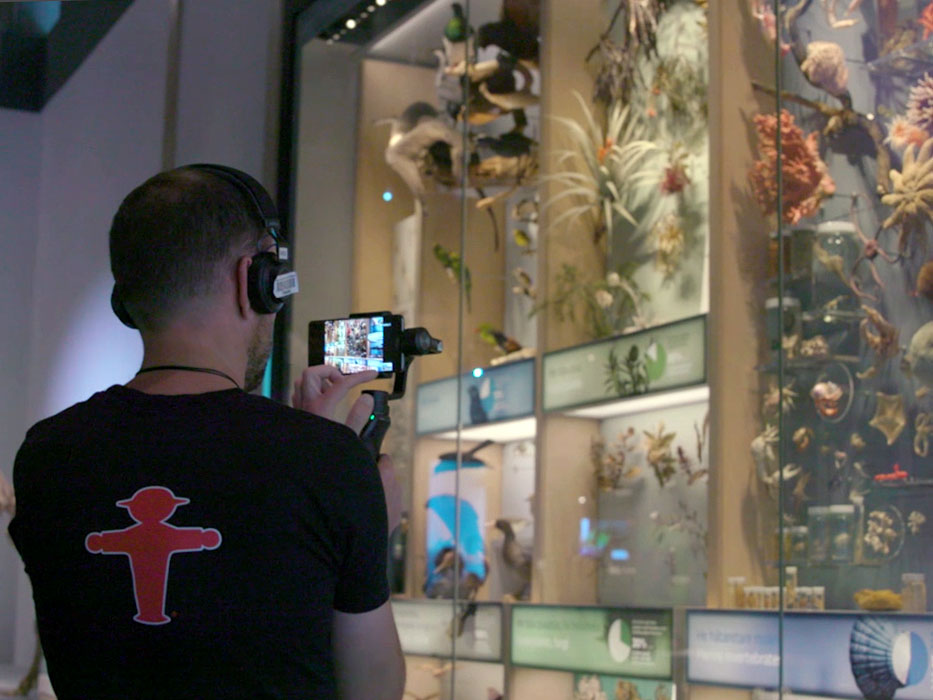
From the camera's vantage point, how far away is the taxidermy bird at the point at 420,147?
15.2 ft

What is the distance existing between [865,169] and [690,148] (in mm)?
791

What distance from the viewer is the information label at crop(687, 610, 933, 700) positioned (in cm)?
274

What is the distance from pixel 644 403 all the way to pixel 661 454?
0.15m

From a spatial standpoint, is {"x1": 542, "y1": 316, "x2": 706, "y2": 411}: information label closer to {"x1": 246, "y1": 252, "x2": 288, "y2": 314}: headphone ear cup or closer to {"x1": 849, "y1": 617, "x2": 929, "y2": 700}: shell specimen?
{"x1": 849, "y1": 617, "x2": 929, "y2": 700}: shell specimen

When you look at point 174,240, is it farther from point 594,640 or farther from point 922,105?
point 594,640

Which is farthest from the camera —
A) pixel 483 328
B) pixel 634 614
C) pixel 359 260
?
pixel 359 260

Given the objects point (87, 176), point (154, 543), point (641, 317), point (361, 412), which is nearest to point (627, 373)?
point (641, 317)

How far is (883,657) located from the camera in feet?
9.15

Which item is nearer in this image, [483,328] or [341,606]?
[341,606]

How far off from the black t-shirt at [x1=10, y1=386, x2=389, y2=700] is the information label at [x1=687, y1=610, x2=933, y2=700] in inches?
71.9

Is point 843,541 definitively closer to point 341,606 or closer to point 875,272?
point 875,272

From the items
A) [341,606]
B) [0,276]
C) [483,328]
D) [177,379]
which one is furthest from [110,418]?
[0,276]

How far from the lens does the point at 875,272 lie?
2959 mm

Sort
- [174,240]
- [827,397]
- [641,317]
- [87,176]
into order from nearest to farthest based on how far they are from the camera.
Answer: [174,240], [827,397], [641,317], [87,176]
